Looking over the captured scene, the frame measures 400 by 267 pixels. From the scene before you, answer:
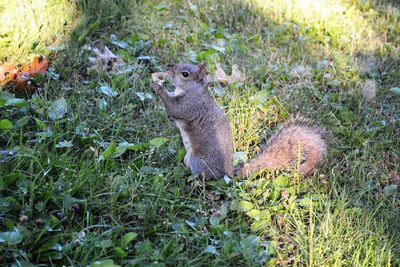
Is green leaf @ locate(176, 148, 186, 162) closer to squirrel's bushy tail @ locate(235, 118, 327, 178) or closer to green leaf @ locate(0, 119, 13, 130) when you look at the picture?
squirrel's bushy tail @ locate(235, 118, 327, 178)

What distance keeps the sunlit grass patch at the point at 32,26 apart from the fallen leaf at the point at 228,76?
2.91 ft

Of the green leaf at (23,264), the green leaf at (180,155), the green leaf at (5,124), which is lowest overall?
the green leaf at (180,155)

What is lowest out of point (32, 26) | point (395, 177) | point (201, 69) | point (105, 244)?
point (395, 177)

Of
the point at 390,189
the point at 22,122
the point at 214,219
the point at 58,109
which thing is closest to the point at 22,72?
the point at 58,109

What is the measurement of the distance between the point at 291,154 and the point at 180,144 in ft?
1.71

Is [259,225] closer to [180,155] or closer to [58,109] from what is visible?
[180,155]

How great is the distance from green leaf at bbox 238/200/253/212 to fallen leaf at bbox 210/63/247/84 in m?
1.07

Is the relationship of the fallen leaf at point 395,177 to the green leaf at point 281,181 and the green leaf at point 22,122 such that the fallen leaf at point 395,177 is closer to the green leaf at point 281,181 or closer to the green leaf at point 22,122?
the green leaf at point 281,181

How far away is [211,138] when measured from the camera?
2.44 meters

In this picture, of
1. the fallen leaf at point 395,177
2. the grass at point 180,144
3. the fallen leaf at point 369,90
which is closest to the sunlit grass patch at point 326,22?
the grass at point 180,144

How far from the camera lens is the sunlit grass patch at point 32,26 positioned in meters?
2.88

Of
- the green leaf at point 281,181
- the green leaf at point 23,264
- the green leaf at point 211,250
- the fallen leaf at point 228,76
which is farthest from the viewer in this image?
the fallen leaf at point 228,76

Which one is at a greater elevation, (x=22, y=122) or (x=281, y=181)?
(x=22, y=122)

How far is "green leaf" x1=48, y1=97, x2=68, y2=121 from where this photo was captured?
97.2 inches
